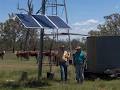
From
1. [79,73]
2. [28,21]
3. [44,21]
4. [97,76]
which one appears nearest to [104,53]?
[97,76]

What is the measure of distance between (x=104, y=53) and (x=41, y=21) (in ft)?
14.4

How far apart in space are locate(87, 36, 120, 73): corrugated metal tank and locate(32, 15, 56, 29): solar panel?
3665 mm

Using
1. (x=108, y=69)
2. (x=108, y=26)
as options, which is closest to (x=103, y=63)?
(x=108, y=69)

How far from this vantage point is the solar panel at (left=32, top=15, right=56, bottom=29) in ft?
66.9

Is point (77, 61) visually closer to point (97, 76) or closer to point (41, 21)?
point (41, 21)

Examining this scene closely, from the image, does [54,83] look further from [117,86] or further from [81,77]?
[117,86]

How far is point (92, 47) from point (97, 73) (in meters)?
1.30

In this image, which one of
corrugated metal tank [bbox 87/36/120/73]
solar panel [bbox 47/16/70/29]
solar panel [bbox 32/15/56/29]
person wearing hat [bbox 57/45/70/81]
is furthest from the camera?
corrugated metal tank [bbox 87/36/120/73]

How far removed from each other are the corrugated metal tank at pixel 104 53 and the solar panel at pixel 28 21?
4.43 metres

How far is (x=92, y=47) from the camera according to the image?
2403cm

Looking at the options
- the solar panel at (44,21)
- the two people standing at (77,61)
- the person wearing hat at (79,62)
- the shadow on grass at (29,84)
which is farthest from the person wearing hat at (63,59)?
the solar panel at (44,21)

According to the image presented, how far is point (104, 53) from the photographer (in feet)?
77.9

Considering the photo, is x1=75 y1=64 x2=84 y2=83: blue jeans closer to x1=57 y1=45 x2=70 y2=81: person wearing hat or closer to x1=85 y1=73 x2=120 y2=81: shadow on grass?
x1=57 y1=45 x2=70 y2=81: person wearing hat

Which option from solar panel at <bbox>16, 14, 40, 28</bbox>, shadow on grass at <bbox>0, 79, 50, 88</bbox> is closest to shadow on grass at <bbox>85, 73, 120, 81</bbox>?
→ shadow on grass at <bbox>0, 79, 50, 88</bbox>
